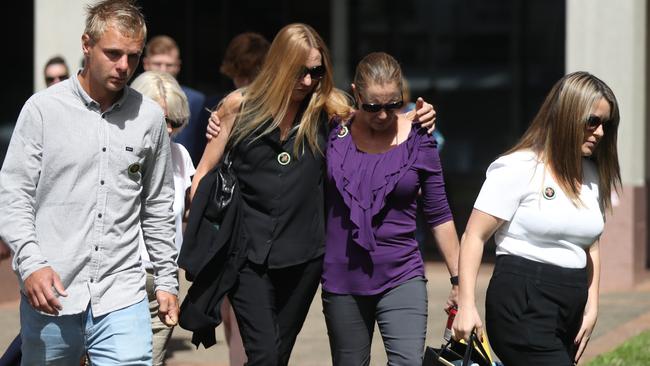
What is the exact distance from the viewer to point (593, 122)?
5066 mm

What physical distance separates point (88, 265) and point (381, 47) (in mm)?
13228

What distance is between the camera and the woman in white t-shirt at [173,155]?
254 inches

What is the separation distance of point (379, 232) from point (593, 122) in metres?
1.19

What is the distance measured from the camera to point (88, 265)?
484 cm

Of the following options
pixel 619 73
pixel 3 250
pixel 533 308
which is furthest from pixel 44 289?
pixel 619 73

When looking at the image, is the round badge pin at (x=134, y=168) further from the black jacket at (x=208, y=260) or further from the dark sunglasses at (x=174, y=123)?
the dark sunglasses at (x=174, y=123)

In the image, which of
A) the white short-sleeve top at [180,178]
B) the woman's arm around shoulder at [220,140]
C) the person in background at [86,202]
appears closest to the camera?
the person in background at [86,202]

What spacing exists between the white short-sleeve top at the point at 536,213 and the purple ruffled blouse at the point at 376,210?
79 cm

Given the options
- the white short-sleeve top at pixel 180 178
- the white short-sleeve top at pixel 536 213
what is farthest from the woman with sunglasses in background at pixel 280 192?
the white short-sleeve top at pixel 536 213

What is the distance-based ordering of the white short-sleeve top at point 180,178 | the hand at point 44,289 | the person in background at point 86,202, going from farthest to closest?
the white short-sleeve top at point 180,178 < the person in background at point 86,202 < the hand at point 44,289

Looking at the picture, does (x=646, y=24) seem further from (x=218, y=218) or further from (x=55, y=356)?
(x=55, y=356)

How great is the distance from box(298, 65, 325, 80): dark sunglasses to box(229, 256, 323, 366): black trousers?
2.66ft

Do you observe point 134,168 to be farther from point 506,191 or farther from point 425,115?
point 425,115

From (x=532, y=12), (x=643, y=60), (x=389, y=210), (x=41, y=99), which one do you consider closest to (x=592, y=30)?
(x=643, y=60)
